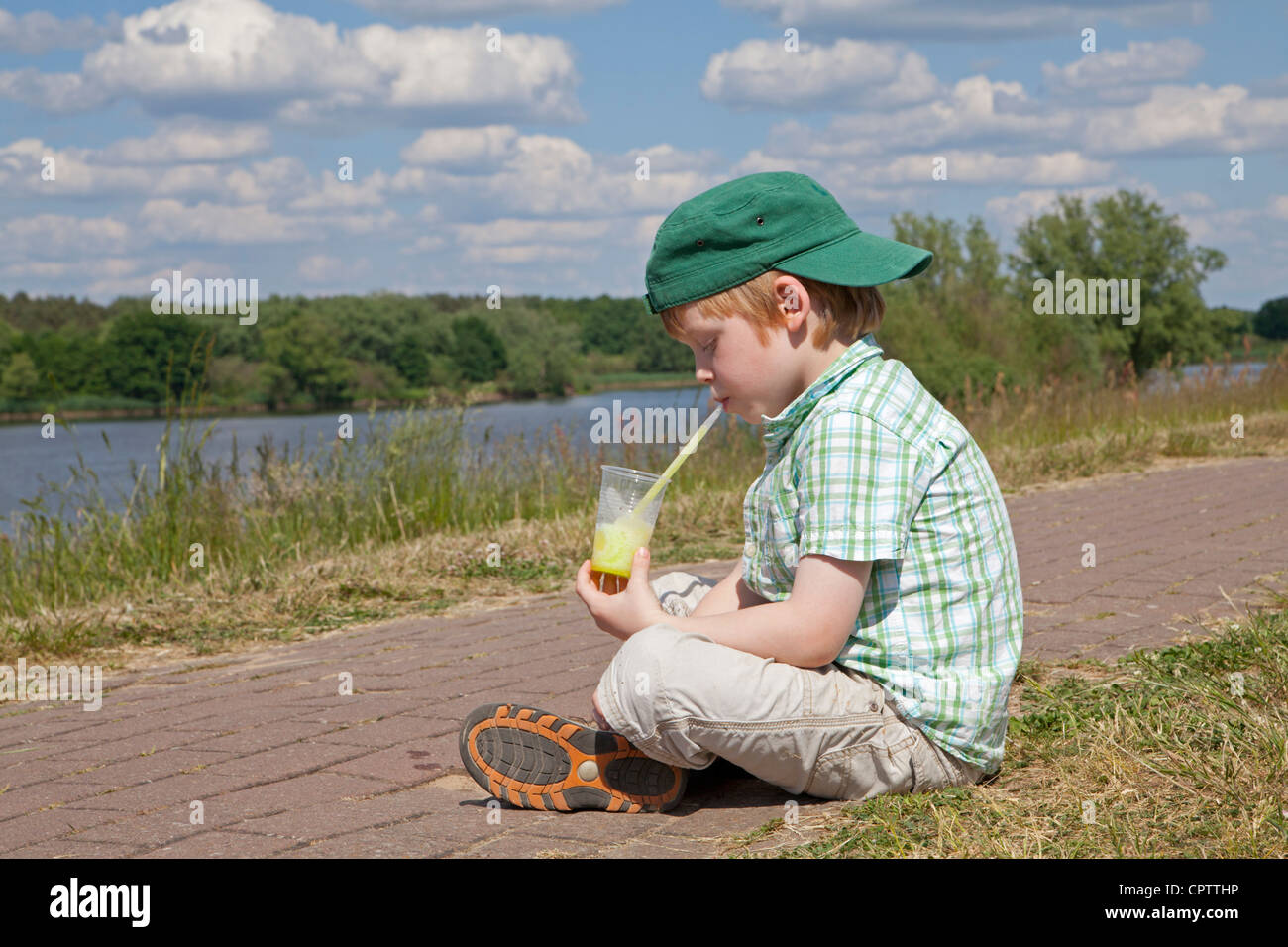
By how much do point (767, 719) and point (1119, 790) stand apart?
0.73 metres

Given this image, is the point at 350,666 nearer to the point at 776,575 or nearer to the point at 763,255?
the point at 776,575

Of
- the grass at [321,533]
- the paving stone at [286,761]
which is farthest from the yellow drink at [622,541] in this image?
the grass at [321,533]

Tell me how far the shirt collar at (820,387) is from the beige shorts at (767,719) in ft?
1.54

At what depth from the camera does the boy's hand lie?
259 centimetres

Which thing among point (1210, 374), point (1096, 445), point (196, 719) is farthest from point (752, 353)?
point (1210, 374)

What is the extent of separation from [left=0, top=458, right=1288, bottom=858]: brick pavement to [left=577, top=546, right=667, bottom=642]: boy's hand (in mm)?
433

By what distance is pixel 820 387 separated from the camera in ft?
8.09

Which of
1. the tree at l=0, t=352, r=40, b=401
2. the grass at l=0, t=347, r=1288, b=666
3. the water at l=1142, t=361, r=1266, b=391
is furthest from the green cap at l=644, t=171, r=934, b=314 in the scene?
the tree at l=0, t=352, r=40, b=401

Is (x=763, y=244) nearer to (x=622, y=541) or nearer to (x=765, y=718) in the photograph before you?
(x=622, y=541)

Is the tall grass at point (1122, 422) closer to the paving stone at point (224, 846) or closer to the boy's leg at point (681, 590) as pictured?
the boy's leg at point (681, 590)

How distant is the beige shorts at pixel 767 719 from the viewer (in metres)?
2.40

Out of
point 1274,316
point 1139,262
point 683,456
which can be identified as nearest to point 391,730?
point 683,456

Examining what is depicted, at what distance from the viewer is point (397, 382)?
31.8 metres
